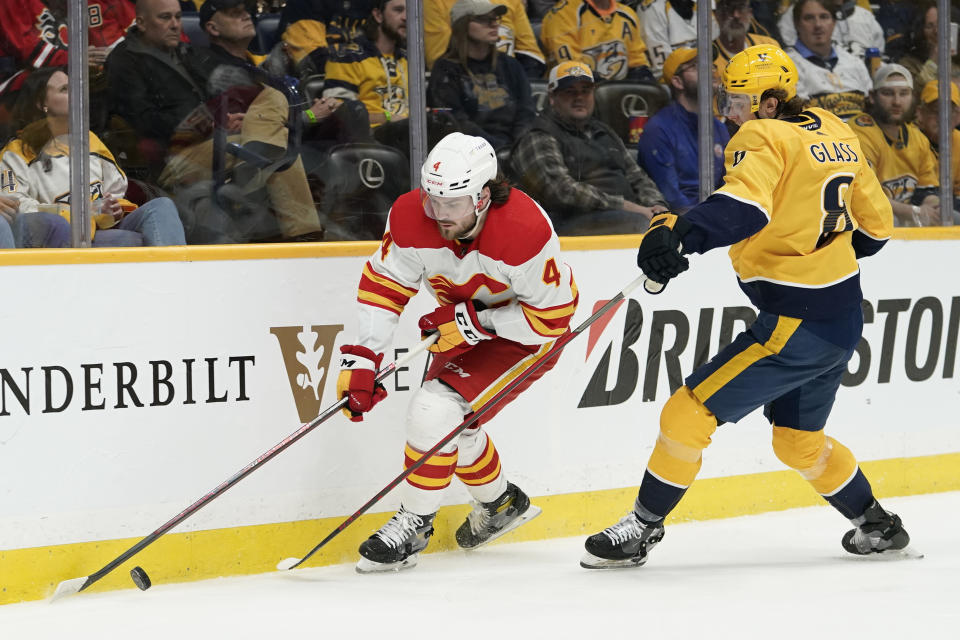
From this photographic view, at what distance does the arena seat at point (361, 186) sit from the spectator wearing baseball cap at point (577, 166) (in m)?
0.43

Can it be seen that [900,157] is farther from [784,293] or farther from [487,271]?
[487,271]

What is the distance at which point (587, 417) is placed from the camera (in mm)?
3930

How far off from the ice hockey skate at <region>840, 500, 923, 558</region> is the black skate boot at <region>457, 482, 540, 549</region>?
38.2 inches

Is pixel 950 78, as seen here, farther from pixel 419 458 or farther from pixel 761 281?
pixel 419 458

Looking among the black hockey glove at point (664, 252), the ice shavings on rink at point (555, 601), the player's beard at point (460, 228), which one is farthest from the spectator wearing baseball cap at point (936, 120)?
the player's beard at point (460, 228)

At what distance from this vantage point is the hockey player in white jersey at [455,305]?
3113 mm

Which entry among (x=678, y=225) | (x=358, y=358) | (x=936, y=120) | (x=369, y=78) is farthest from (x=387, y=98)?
(x=936, y=120)

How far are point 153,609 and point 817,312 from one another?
6.21ft

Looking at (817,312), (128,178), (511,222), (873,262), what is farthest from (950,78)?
(128,178)

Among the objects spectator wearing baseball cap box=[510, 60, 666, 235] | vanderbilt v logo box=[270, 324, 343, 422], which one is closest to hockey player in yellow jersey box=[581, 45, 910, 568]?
spectator wearing baseball cap box=[510, 60, 666, 235]

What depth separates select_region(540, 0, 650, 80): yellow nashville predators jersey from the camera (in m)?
3.99

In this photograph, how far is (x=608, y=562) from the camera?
3.35 metres

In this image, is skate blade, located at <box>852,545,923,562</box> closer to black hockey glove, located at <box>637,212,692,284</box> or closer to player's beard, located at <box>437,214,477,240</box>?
black hockey glove, located at <box>637,212,692,284</box>

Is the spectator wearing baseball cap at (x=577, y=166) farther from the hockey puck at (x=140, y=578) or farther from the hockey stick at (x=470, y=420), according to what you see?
the hockey puck at (x=140, y=578)
